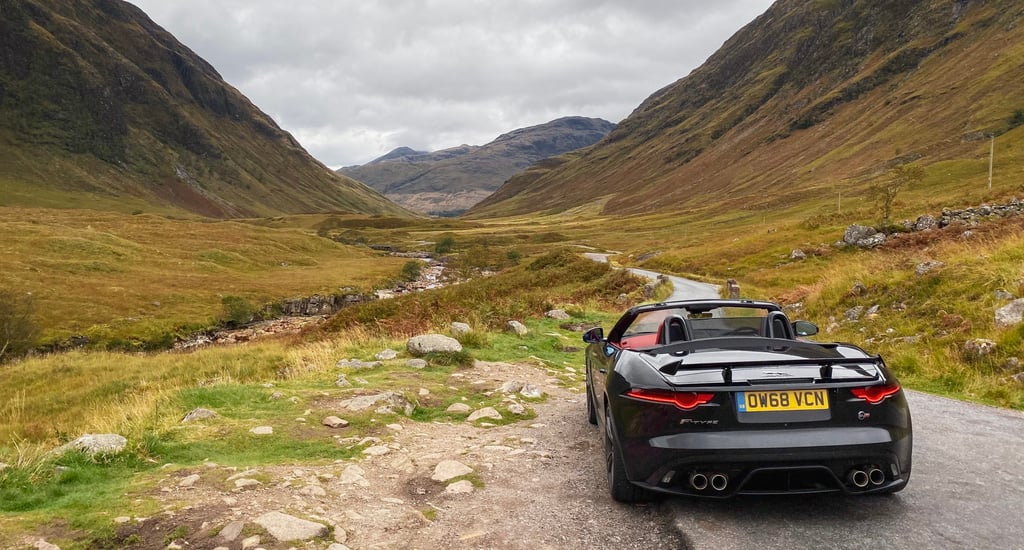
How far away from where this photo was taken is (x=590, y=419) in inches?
321

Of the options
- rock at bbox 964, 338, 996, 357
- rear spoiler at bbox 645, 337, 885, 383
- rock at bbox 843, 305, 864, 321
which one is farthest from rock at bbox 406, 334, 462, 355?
rock at bbox 843, 305, 864, 321

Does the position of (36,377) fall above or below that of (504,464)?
below

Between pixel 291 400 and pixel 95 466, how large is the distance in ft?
10.1

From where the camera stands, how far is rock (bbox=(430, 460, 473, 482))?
6.02 metres

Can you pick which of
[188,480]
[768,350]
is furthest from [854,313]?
[188,480]

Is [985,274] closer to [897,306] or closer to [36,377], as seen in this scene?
[897,306]

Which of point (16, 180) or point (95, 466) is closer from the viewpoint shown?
point (95, 466)

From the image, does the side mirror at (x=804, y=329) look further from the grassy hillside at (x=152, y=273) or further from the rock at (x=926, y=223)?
the grassy hillside at (x=152, y=273)

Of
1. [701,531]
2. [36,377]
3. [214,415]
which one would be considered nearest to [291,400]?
[214,415]

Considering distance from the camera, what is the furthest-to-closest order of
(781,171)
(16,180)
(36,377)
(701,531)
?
(16,180)
(781,171)
(36,377)
(701,531)

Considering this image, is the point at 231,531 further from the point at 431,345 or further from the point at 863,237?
the point at 863,237

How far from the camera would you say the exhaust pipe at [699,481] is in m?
4.33

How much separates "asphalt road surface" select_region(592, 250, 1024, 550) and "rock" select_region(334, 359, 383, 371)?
7.96 m

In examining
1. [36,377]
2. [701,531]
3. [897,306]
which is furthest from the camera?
[36,377]
